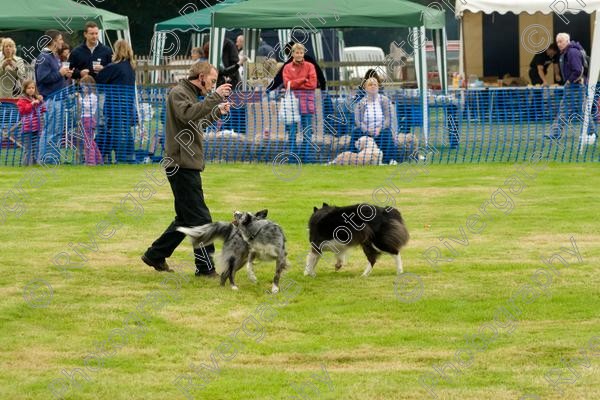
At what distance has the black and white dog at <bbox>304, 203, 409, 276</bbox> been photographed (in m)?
11.6

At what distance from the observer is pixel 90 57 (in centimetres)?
2134

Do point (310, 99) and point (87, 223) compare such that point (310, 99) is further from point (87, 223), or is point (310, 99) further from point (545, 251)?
point (545, 251)

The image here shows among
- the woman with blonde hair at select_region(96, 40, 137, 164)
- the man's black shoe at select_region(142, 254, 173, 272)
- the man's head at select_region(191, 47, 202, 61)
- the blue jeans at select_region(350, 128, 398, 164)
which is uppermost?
the man's head at select_region(191, 47, 202, 61)

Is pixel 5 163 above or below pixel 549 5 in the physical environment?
below

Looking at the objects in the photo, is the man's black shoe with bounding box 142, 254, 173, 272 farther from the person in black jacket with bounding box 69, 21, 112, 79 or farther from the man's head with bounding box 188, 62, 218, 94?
the person in black jacket with bounding box 69, 21, 112, 79

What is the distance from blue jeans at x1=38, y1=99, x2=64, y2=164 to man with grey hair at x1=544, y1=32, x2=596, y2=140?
8300 mm

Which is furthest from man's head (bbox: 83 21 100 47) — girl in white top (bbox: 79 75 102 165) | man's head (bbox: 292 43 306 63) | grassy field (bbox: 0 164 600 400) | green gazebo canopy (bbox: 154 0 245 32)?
green gazebo canopy (bbox: 154 0 245 32)

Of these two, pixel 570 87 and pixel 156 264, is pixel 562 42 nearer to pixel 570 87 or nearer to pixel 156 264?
pixel 570 87

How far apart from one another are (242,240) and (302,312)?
1.23m

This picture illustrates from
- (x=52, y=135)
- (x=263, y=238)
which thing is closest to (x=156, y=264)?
(x=263, y=238)

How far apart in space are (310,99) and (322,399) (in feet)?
46.1

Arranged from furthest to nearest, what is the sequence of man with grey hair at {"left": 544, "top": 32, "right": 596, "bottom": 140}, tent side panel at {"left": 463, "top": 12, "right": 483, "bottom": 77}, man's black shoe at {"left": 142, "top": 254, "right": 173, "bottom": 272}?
tent side panel at {"left": 463, "top": 12, "right": 483, "bottom": 77}
man with grey hair at {"left": 544, "top": 32, "right": 596, "bottom": 140}
man's black shoe at {"left": 142, "top": 254, "right": 173, "bottom": 272}

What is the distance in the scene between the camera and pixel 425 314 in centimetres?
1010

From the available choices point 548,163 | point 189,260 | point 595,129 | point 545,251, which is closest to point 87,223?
point 189,260
